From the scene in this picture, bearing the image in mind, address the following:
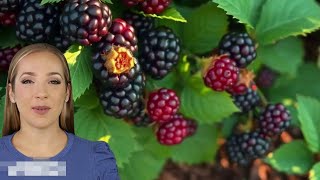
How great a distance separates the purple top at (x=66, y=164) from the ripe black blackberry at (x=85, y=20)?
0.29 metres

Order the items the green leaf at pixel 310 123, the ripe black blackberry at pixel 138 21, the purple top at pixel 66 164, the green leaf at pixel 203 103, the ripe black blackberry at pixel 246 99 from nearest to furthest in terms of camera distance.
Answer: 1. the purple top at pixel 66 164
2. the ripe black blackberry at pixel 138 21
3. the green leaf at pixel 203 103
4. the ripe black blackberry at pixel 246 99
5. the green leaf at pixel 310 123

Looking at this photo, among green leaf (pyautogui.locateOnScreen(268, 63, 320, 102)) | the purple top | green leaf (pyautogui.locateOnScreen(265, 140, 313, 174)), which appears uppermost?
the purple top

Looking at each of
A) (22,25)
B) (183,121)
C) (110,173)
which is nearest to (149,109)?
(183,121)

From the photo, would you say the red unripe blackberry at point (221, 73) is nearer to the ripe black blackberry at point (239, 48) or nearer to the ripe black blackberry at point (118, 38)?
the ripe black blackberry at point (239, 48)

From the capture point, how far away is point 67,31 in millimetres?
1312

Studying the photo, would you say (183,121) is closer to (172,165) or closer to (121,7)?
(121,7)

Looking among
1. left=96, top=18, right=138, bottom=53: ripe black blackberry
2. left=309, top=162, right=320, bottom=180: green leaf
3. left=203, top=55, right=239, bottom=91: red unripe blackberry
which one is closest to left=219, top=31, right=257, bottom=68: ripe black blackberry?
left=203, top=55, right=239, bottom=91: red unripe blackberry

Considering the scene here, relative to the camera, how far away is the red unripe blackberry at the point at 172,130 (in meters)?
1.72

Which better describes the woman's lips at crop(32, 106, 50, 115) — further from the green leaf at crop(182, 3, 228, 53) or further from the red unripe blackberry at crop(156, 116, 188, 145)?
the green leaf at crop(182, 3, 228, 53)

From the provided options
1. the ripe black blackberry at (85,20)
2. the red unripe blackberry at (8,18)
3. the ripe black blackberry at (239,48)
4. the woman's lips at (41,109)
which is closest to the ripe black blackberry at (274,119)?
the ripe black blackberry at (239,48)

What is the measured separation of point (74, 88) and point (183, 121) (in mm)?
470

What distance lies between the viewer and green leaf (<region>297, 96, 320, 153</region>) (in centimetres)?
195

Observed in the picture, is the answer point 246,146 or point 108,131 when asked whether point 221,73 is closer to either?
point 108,131

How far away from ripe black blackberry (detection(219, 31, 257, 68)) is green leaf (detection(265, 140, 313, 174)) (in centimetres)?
55
